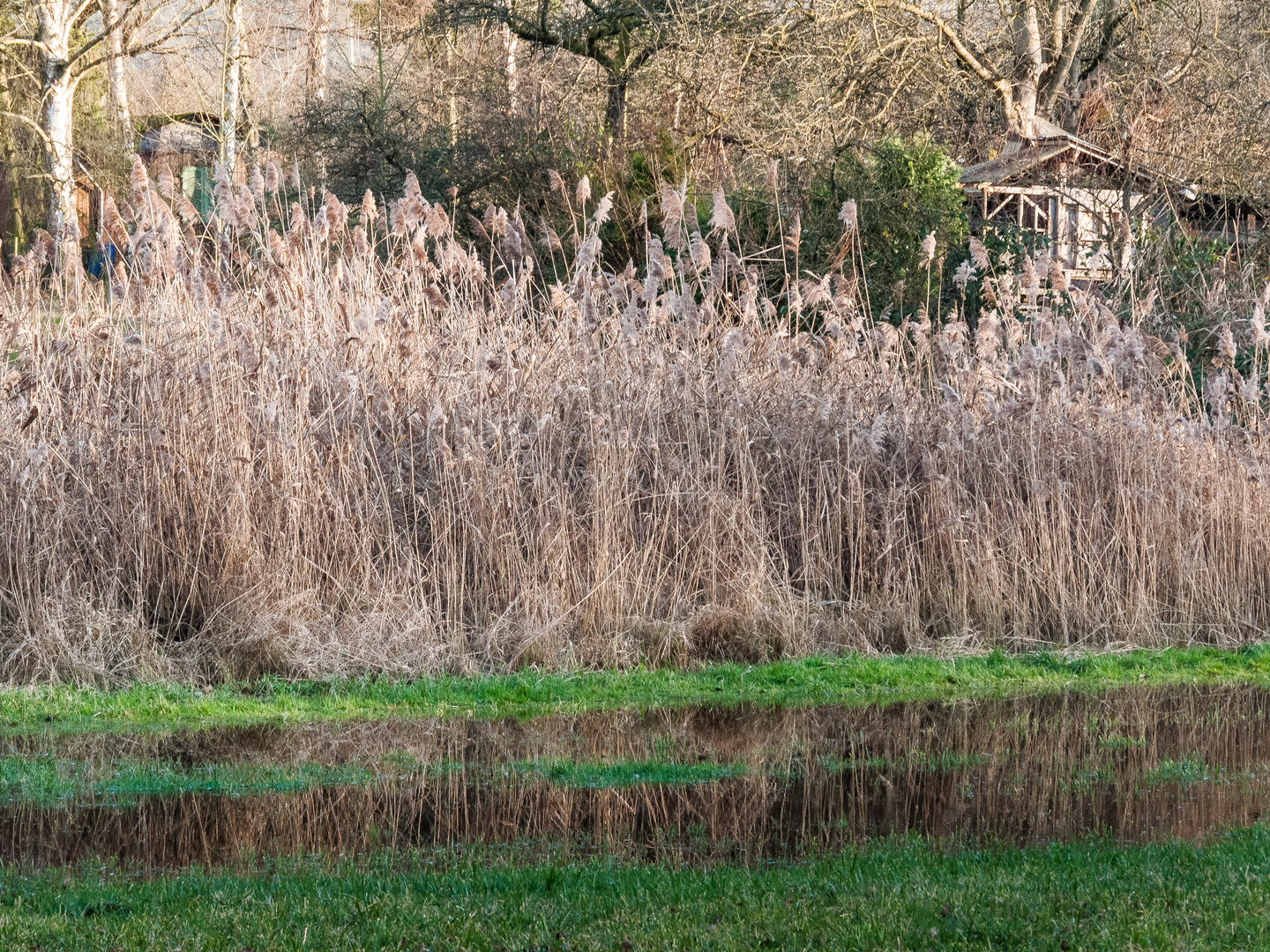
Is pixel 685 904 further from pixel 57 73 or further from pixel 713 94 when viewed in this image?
pixel 57 73

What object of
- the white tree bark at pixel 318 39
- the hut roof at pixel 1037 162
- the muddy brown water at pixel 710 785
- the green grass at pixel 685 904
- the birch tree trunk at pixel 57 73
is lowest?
the muddy brown water at pixel 710 785

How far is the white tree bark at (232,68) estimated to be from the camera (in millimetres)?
25203

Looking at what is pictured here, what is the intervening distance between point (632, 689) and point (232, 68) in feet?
72.5

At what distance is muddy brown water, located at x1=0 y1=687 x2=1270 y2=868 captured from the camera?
5457mm

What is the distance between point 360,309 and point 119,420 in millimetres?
1872

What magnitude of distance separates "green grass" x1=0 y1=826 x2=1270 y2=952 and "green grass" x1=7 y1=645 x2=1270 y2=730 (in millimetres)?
2557

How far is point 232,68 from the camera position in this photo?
2650cm

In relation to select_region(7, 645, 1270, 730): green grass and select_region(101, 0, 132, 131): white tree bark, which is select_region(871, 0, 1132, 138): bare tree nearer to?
select_region(7, 645, 1270, 730): green grass

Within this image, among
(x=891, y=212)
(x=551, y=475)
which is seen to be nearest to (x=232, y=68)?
(x=891, y=212)

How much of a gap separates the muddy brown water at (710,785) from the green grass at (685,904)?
43cm

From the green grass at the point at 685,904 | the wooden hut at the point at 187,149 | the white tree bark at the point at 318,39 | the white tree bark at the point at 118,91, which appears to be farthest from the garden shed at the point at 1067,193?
the white tree bark at the point at 118,91

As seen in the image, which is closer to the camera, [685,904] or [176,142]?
[685,904]

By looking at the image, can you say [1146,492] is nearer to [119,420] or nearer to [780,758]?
[780,758]

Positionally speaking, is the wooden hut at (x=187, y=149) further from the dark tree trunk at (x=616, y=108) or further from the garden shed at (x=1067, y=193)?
the garden shed at (x=1067, y=193)
